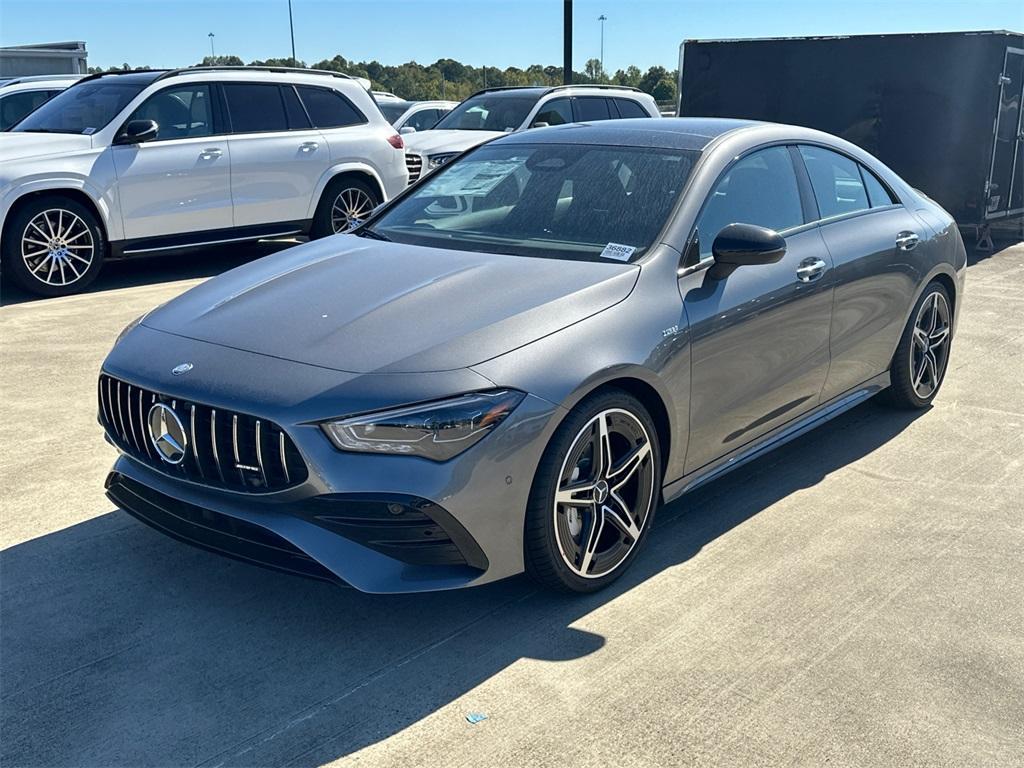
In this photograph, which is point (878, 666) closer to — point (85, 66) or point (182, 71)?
point (182, 71)

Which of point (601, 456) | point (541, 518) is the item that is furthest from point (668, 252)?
point (541, 518)

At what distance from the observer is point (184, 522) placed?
3.33 meters

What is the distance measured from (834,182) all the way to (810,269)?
77 centimetres

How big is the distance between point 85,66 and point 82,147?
16203mm

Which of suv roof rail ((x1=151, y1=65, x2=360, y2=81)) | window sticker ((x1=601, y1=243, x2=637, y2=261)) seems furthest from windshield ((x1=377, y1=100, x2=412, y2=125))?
window sticker ((x1=601, y1=243, x2=637, y2=261))

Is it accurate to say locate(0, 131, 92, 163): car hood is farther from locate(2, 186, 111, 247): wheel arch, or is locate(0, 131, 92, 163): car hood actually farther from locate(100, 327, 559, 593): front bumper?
locate(100, 327, 559, 593): front bumper

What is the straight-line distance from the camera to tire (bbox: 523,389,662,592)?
332 centimetres

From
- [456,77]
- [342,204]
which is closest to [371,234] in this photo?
[342,204]

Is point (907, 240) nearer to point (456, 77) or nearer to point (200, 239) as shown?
point (200, 239)

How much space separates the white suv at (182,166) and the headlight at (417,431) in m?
6.55

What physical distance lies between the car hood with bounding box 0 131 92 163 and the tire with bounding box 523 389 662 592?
22.5ft

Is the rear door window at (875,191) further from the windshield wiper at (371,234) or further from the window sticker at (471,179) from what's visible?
the windshield wiper at (371,234)

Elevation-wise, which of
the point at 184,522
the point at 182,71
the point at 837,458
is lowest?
the point at 837,458

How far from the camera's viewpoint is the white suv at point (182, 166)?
8586mm
